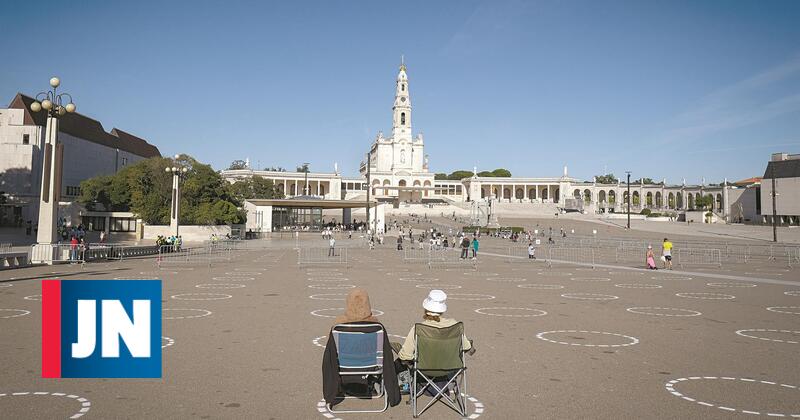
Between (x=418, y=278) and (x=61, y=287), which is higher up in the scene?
(x=61, y=287)

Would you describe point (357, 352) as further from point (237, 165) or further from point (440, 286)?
point (237, 165)

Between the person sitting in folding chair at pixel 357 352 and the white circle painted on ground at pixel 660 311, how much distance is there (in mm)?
9346

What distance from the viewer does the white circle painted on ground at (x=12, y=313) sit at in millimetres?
11984

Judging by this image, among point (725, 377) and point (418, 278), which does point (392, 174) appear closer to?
point (418, 278)

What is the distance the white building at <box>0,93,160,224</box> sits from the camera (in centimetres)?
7238

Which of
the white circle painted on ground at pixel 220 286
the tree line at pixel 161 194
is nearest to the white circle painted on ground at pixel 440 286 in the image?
the white circle painted on ground at pixel 220 286

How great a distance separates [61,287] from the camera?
618cm

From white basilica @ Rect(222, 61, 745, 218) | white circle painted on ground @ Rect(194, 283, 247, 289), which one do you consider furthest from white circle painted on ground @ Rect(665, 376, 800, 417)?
white basilica @ Rect(222, 61, 745, 218)

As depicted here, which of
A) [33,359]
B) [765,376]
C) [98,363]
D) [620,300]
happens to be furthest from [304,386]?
[620,300]

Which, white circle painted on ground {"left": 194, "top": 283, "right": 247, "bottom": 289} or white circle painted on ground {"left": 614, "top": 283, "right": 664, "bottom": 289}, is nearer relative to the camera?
white circle painted on ground {"left": 194, "top": 283, "right": 247, "bottom": 289}

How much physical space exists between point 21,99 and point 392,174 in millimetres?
87402

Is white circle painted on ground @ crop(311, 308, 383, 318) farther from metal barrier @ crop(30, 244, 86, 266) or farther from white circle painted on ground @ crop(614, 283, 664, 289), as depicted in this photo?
metal barrier @ crop(30, 244, 86, 266)

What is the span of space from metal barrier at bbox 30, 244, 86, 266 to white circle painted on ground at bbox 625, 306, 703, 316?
73.7ft

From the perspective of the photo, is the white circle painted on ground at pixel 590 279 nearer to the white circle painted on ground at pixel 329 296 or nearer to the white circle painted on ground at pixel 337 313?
the white circle painted on ground at pixel 329 296
